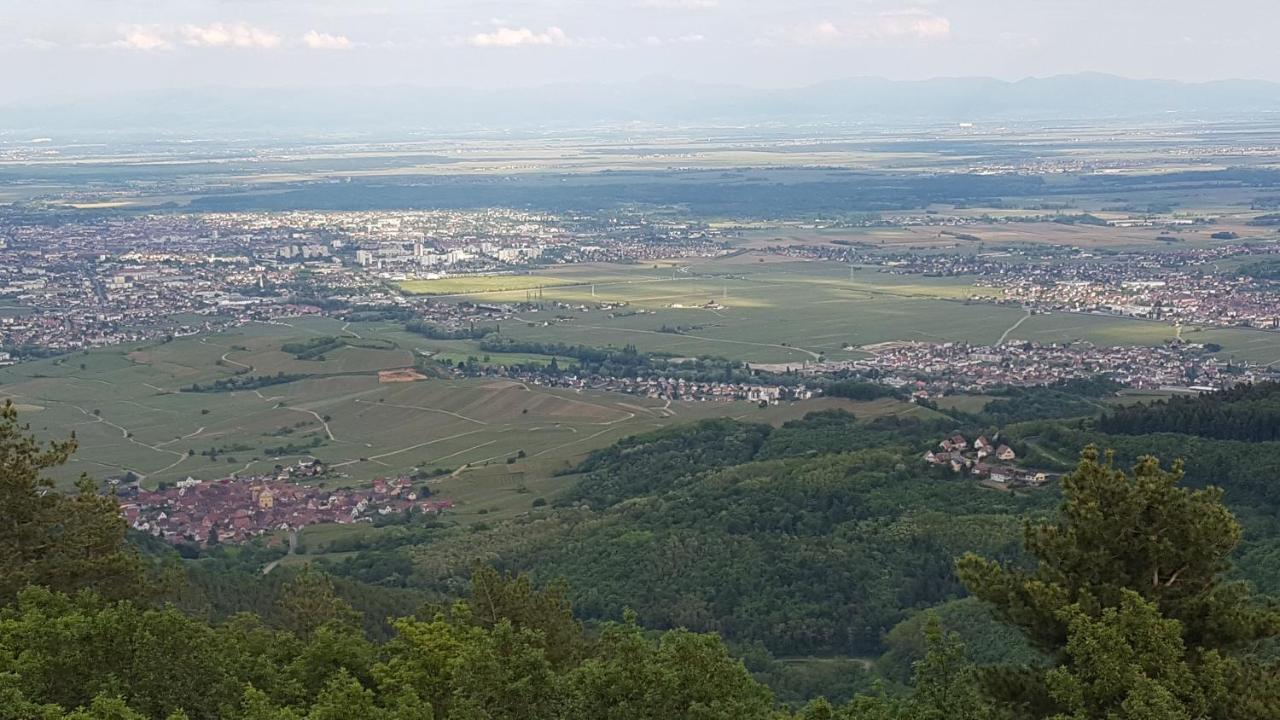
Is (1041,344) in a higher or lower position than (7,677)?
lower

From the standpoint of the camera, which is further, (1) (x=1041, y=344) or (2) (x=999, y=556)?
(1) (x=1041, y=344)

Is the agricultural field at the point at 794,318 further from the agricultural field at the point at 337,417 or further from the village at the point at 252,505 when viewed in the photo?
the village at the point at 252,505

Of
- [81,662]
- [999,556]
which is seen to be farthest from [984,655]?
[81,662]

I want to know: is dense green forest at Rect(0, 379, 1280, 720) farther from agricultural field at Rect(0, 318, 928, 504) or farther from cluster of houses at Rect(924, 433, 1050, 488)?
agricultural field at Rect(0, 318, 928, 504)

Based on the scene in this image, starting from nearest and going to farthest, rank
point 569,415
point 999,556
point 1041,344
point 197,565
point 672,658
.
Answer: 1. point 672,658
2. point 999,556
3. point 197,565
4. point 569,415
5. point 1041,344

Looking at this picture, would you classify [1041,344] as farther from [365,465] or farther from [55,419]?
[55,419]

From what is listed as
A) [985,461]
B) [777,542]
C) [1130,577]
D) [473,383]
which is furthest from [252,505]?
[1130,577]

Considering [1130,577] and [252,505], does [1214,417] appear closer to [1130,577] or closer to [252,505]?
[252,505]
